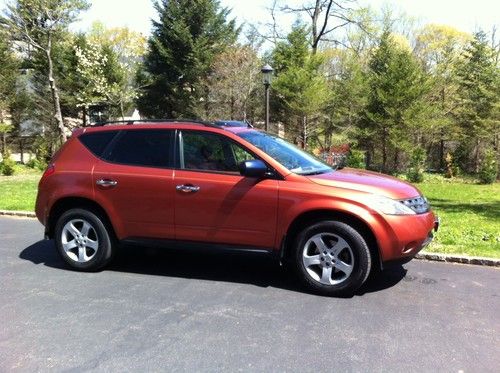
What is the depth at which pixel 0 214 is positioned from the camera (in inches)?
391

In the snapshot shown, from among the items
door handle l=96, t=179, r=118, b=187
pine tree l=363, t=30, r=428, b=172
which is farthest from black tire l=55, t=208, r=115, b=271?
pine tree l=363, t=30, r=428, b=172

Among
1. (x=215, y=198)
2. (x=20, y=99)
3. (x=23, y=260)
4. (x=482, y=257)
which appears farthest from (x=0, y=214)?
(x=20, y=99)

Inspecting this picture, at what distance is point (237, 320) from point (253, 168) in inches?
58.7

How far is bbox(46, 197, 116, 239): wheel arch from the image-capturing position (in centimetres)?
580

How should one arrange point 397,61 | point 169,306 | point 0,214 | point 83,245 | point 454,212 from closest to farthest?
point 169,306 → point 83,245 → point 0,214 → point 454,212 → point 397,61

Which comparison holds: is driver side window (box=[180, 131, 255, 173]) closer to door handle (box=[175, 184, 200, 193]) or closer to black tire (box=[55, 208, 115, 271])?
door handle (box=[175, 184, 200, 193])

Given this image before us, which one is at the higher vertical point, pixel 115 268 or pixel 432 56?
pixel 432 56

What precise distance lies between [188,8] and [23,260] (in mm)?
26143

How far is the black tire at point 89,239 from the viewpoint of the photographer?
5738 mm

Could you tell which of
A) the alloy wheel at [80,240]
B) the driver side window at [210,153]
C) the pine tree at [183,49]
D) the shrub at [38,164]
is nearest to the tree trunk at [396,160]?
the pine tree at [183,49]

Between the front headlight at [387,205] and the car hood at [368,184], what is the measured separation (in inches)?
2.2

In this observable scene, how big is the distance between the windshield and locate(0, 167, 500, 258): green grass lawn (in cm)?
212

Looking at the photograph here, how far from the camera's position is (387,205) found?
15.7 ft

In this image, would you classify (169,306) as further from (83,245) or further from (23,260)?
(23,260)
